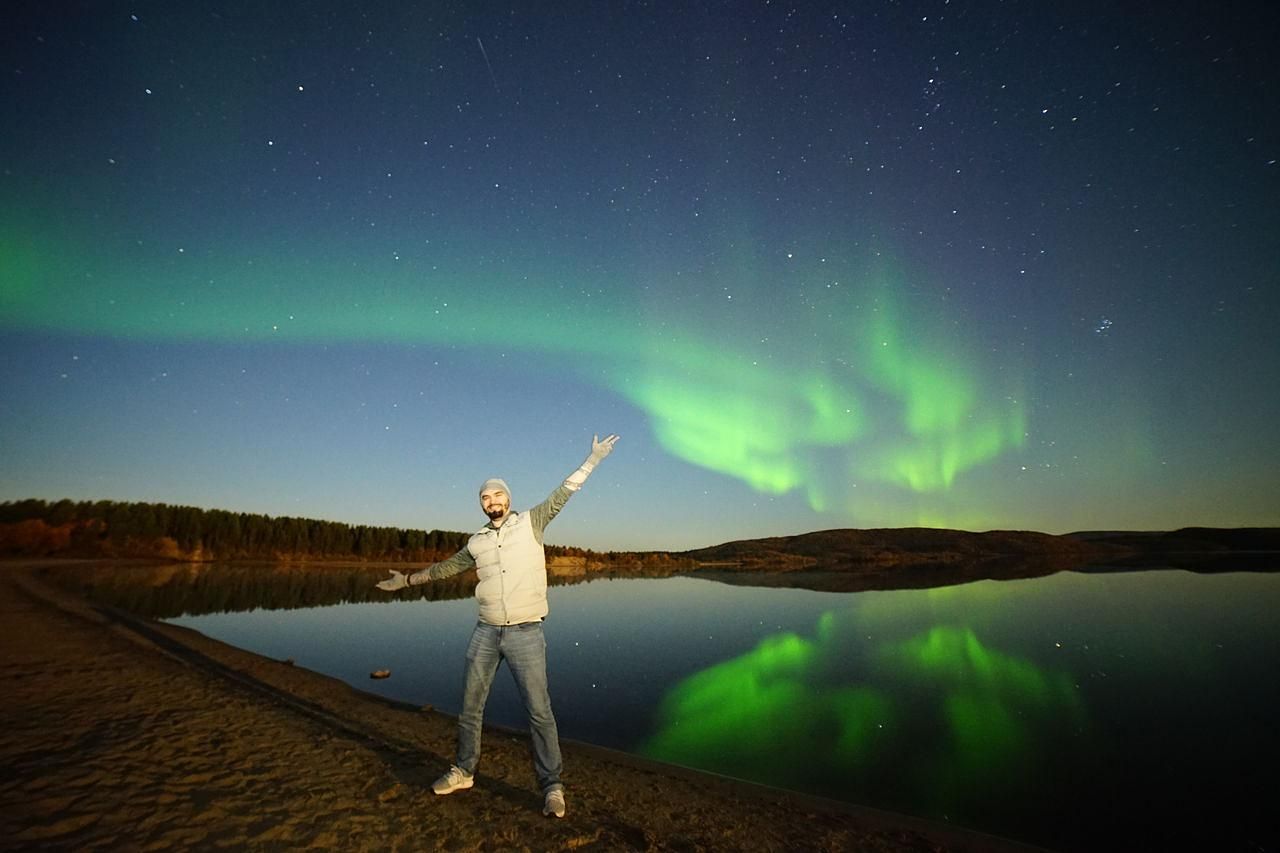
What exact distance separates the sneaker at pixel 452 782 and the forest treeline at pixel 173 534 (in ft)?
291

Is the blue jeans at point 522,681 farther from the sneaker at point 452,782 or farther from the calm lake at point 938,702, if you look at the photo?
the calm lake at point 938,702

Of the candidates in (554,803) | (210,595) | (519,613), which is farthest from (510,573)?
(210,595)

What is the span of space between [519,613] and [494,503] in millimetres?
1230

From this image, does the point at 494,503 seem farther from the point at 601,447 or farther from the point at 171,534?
the point at 171,534

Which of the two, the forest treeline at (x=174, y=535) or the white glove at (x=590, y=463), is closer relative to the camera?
the white glove at (x=590, y=463)

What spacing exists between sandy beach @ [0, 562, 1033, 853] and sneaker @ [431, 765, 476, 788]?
0.37 ft

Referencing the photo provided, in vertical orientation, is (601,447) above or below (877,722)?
above

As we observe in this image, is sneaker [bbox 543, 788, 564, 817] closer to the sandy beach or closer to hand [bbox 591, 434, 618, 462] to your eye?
the sandy beach

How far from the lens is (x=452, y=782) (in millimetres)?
6547

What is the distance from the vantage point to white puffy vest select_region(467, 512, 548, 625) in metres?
6.10

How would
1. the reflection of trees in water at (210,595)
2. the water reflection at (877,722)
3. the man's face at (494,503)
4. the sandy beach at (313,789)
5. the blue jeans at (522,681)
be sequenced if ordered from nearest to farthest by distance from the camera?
the sandy beach at (313,789) < the blue jeans at (522,681) < the man's face at (494,503) < the water reflection at (877,722) < the reflection of trees in water at (210,595)

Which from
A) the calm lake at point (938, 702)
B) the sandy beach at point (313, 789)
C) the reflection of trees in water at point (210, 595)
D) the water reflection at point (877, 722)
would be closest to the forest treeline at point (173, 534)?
the reflection of trees in water at point (210, 595)

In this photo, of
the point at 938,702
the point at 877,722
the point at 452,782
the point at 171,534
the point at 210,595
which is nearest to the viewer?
the point at 452,782

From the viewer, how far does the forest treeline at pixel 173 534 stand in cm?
8643
